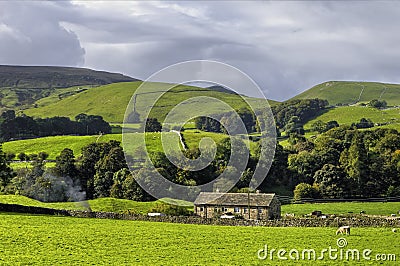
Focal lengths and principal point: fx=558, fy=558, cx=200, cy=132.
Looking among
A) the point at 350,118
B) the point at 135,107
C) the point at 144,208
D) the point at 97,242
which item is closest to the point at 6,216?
the point at 97,242

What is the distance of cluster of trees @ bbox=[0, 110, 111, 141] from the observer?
495 ft

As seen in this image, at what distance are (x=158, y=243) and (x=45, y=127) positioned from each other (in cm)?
12726

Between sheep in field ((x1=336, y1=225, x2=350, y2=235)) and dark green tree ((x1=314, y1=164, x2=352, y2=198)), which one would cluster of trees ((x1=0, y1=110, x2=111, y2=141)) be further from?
sheep in field ((x1=336, y1=225, x2=350, y2=235))

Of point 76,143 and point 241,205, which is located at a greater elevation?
point 76,143

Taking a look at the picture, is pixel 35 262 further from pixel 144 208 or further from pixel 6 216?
pixel 144 208

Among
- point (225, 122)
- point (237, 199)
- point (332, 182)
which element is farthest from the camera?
point (225, 122)

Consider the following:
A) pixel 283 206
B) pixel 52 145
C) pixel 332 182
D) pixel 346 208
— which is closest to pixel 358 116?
pixel 332 182

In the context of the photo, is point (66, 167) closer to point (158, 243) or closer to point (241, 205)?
point (241, 205)

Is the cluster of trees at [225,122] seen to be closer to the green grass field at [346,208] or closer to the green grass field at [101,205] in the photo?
the green grass field at [346,208]

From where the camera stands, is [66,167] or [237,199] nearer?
[237,199]

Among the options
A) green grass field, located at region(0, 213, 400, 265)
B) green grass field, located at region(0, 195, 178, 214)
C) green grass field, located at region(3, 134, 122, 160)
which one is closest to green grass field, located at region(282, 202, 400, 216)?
green grass field, located at region(0, 195, 178, 214)

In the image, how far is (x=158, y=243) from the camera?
129 ft

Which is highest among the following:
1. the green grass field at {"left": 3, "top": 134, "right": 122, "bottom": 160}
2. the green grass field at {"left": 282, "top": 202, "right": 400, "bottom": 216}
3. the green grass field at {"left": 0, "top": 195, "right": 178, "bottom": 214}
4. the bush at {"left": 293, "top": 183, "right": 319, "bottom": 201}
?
the green grass field at {"left": 3, "top": 134, "right": 122, "bottom": 160}

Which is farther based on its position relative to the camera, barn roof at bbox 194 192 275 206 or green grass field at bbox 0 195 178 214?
barn roof at bbox 194 192 275 206
